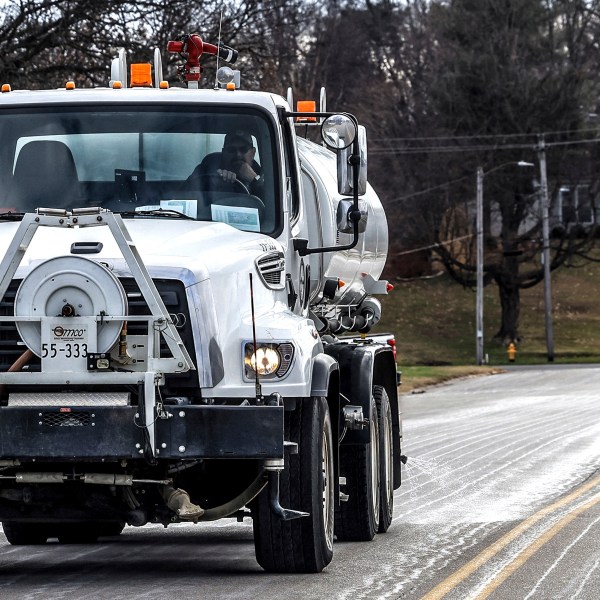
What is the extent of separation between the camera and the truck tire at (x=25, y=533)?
438 inches

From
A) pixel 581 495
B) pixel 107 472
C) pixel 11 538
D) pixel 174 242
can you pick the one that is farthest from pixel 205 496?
pixel 581 495

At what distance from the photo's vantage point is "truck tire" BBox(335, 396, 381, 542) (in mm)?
11031

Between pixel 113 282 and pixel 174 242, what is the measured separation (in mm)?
811

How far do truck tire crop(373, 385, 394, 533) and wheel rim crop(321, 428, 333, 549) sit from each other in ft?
7.09

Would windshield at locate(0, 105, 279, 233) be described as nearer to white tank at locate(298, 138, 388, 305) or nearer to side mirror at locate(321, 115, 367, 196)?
side mirror at locate(321, 115, 367, 196)

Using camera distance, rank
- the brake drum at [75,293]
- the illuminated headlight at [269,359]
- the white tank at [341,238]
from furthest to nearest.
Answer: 1. the white tank at [341,238]
2. the illuminated headlight at [269,359]
3. the brake drum at [75,293]

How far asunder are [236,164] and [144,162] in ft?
1.83

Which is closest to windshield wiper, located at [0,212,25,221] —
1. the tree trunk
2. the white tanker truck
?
the white tanker truck

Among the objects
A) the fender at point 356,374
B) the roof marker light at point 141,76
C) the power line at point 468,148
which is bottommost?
the fender at point 356,374

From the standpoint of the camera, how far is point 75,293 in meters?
7.95

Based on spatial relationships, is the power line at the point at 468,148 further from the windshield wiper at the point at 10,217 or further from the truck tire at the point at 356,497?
the windshield wiper at the point at 10,217

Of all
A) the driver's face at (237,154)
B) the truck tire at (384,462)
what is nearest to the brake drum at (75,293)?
the driver's face at (237,154)

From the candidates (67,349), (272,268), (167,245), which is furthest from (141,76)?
(67,349)

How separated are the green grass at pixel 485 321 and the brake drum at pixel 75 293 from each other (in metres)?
46.1
